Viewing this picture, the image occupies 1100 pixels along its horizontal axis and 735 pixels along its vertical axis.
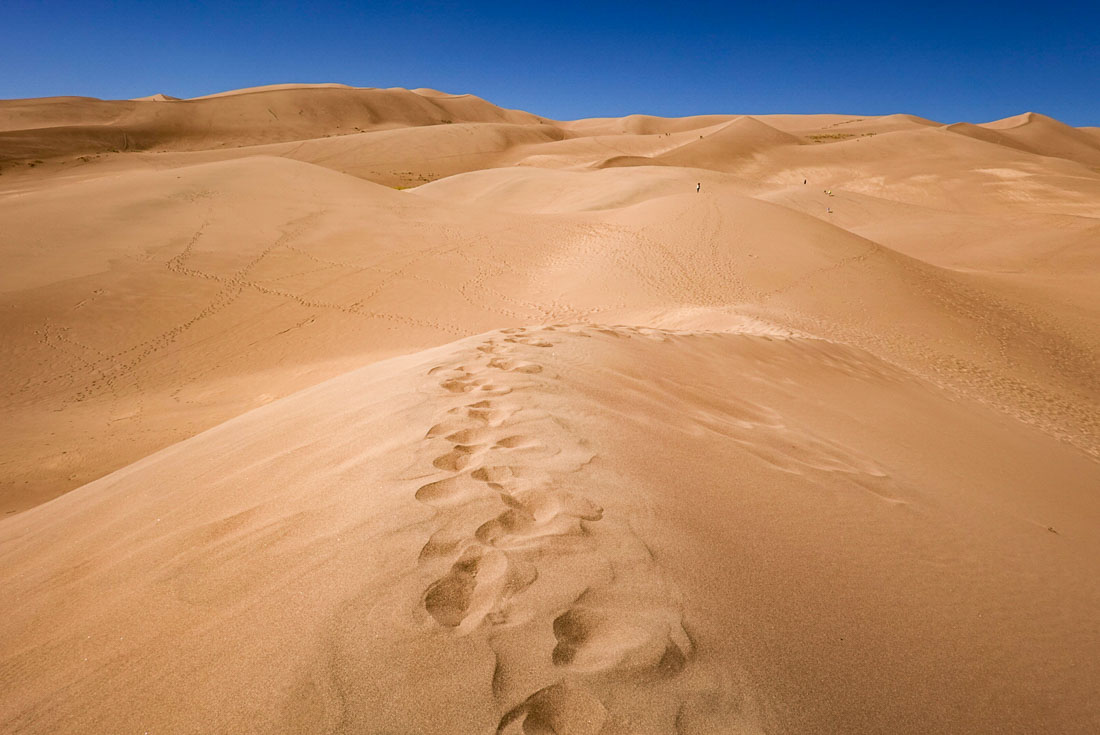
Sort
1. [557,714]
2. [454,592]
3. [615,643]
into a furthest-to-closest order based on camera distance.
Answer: [454,592] < [615,643] < [557,714]

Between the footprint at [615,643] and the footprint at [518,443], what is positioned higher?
the footprint at [518,443]

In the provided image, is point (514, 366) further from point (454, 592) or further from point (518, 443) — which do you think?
point (454, 592)

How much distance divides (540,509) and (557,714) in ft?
2.60

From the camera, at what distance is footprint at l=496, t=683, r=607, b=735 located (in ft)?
4.10

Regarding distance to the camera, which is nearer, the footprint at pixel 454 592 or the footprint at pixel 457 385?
the footprint at pixel 454 592

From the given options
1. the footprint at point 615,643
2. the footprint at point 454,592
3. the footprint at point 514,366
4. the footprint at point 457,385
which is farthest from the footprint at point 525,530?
the footprint at point 514,366

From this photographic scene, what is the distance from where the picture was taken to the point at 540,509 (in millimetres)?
2018

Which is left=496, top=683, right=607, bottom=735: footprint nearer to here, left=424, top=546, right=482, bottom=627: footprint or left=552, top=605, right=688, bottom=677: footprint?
left=552, top=605, right=688, bottom=677: footprint

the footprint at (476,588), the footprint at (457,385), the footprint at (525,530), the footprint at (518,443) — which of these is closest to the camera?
the footprint at (476,588)

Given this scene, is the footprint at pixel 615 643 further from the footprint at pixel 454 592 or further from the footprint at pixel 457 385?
the footprint at pixel 457 385

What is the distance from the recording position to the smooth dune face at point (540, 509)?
1.41 m

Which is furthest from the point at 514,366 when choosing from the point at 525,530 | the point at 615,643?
the point at 615,643

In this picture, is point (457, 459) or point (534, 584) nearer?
point (534, 584)

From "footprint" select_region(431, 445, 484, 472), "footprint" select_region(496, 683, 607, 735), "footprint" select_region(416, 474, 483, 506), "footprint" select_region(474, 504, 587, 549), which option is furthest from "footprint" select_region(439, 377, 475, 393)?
"footprint" select_region(496, 683, 607, 735)
